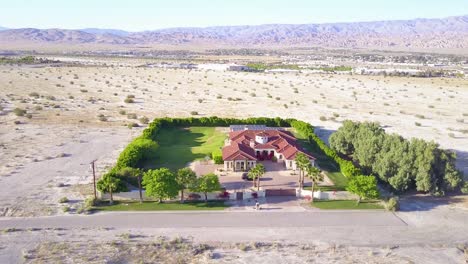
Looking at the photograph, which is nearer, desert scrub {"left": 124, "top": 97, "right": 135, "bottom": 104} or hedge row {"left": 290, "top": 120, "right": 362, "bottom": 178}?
hedge row {"left": 290, "top": 120, "right": 362, "bottom": 178}

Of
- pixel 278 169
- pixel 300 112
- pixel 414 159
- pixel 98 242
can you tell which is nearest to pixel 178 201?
pixel 98 242

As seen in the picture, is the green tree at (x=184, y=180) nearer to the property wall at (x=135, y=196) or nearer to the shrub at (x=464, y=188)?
the property wall at (x=135, y=196)

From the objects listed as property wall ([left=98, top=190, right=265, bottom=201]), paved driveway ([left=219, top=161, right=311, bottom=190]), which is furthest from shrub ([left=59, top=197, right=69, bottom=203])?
paved driveway ([left=219, top=161, right=311, bottom=190])

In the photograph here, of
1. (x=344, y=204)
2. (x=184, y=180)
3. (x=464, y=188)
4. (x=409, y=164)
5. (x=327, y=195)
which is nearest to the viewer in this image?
(x=184, y=180)

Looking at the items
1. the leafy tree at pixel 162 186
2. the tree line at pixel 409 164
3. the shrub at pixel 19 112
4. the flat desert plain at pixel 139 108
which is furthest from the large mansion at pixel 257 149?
the shrub at pixel 19 112

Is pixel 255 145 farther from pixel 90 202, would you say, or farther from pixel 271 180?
pixel 90 202

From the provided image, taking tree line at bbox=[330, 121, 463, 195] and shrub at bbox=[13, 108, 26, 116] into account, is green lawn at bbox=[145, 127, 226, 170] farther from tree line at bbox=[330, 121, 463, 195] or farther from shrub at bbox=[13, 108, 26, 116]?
shrub at bbox=[13, 108, 26, 116]

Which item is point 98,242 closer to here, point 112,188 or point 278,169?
point 112,188

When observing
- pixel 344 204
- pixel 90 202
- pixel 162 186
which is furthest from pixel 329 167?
pixel 90 202
